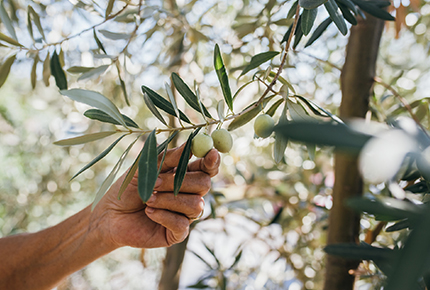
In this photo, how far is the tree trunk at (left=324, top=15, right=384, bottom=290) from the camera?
785mm

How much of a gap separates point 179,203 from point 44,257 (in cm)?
64

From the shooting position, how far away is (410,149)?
183 mm

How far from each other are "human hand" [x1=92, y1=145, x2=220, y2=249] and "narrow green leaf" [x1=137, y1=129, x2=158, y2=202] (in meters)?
0.14

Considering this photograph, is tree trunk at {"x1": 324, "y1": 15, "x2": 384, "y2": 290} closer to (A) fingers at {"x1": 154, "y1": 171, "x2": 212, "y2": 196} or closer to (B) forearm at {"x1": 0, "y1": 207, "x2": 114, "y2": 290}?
(A) fingers at {"x1": 154, "y1": 171, "x2": 212, "y2": 196}

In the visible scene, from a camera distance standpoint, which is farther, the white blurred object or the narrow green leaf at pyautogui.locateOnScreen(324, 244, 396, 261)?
the narrow green leaf at pyautogui.locateOnScreen(324, 244, 396, 261)

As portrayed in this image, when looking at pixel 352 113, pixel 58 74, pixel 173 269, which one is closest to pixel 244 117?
pixel 352 113

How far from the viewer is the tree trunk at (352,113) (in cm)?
79

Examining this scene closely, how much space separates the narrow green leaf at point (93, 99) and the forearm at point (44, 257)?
612 millimetres

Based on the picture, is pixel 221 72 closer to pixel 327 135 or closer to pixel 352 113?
pixel 327 135

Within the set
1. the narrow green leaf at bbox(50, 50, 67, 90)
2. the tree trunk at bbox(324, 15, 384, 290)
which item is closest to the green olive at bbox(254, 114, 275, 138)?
the tree trunk at bbox(324, 15, 384, 290)

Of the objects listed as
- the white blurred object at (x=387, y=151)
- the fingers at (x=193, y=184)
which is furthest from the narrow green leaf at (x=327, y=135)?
the fingers at (x=193, y=184)

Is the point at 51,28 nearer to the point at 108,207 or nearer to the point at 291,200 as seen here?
the point at 108,207

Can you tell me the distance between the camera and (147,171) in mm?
363

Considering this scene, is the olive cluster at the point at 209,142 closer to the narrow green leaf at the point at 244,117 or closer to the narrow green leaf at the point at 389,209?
the narrow green leaf at the point at 244,117
